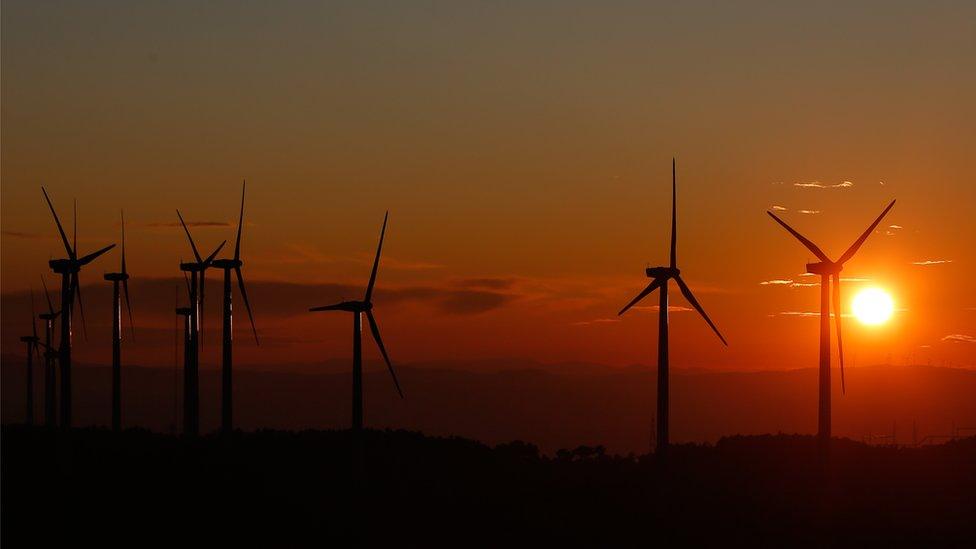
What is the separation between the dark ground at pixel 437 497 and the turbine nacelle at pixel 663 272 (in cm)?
A: 1489

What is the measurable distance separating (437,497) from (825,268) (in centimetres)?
3296

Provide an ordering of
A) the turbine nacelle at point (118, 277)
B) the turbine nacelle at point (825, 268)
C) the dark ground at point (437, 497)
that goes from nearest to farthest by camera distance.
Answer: the dark ground at point (437, 497) < the turbine nacelle at point (825, 268) < the turbine nacelle at point (118, 277)

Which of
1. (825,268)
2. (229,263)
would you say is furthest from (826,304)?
(229,263)

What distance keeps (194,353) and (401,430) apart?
3511 centimetres

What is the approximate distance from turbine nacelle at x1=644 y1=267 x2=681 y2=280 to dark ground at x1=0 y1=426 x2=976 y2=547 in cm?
1489

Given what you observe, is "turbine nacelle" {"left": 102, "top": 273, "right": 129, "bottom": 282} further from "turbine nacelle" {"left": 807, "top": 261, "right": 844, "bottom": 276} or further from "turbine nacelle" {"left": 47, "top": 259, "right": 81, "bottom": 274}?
"turbine nacelle" {"left": 807, "top": 261, "right": 844, "bottom": 276}

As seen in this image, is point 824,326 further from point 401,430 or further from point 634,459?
point 401,430

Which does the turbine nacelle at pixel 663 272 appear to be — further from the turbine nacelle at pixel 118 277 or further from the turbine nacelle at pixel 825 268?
the turbine nacelle at pixel 118 277

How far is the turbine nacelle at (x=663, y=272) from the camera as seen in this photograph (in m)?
109

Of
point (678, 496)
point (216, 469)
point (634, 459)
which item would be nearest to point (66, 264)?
point (216, 469)

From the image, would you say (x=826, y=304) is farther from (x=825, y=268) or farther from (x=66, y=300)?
(x=66, y=300)

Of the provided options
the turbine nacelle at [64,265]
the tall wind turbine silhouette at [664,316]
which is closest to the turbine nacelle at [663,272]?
the tall wind turbine silhouette at [664,316]

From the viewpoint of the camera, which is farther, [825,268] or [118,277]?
[118,277]

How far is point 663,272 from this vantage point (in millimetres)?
109562
